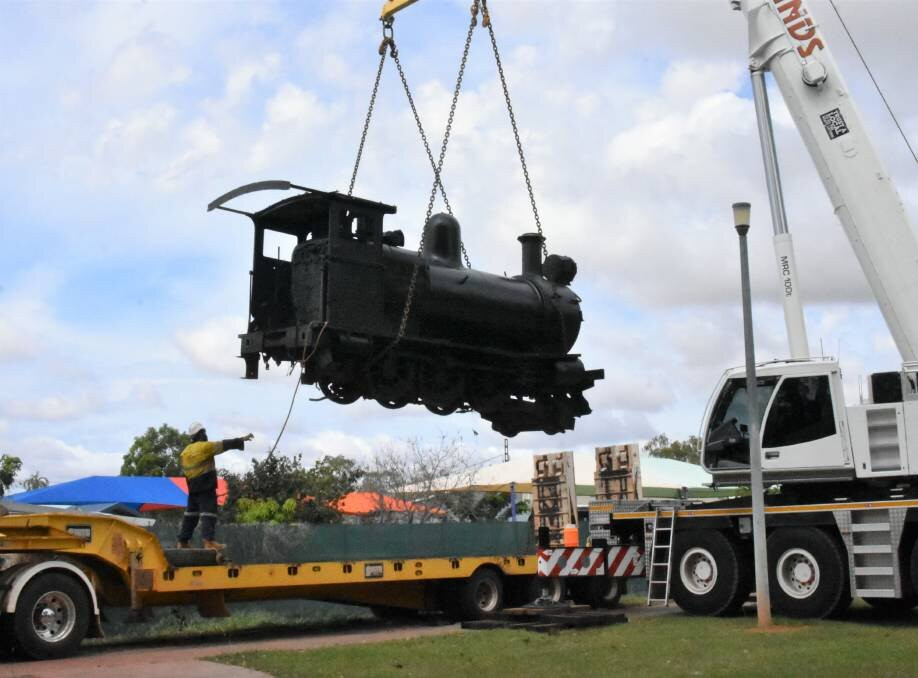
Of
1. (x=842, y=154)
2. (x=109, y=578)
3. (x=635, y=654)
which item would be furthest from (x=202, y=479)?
(x=842, y=154)

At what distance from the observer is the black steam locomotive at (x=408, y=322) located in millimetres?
13203

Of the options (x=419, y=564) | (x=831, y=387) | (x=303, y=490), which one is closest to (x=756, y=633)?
(x=831, y=387)

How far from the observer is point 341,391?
14.0m

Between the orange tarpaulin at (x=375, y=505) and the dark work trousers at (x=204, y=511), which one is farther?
the orange tarpaulin at (x=375, y=505)

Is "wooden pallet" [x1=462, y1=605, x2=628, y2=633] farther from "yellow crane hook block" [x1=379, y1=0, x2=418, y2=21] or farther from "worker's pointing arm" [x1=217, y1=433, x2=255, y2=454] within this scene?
"yellow crane hook block" [x1=379, y1=0, x2=418, y2=21]

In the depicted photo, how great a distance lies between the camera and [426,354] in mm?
14445

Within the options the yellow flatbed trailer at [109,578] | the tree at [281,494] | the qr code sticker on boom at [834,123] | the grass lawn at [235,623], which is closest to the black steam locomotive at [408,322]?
the yellow flatbed trailer at [109,578]

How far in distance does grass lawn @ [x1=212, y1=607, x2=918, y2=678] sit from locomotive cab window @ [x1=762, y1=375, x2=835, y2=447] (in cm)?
242

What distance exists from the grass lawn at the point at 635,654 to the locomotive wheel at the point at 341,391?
3.12 meters

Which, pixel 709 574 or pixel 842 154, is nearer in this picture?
pixel 709 574

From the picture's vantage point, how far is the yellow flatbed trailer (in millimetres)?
12094

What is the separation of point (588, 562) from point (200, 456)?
6407 mm

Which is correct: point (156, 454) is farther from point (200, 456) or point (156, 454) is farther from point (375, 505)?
point (200, 456)

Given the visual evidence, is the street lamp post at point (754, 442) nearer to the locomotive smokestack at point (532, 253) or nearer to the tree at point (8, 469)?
the locomotive smokestack at point (532, 253)
